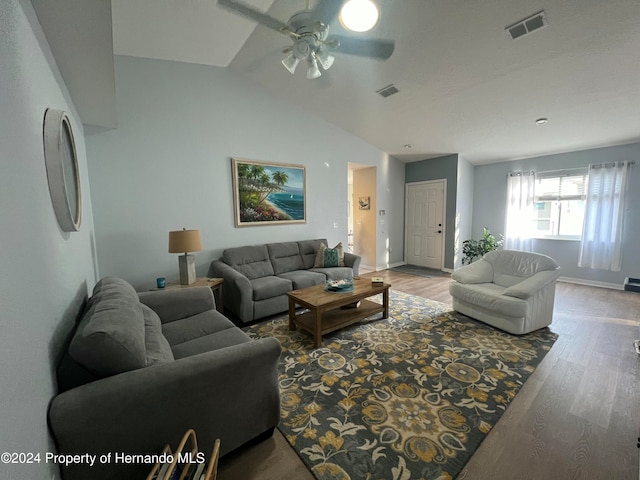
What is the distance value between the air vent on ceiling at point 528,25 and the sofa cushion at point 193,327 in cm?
351

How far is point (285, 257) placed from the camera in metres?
4.16

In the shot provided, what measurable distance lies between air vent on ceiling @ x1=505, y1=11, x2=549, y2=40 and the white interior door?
3.38m

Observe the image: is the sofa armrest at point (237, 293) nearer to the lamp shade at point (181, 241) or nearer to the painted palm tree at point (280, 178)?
the lamp shade at point (181, 241)

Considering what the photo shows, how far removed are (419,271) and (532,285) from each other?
3.00 m

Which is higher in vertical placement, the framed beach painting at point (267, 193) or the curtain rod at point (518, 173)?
the curtain rod at point (518, 173)

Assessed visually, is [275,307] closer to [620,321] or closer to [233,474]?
[233,474]

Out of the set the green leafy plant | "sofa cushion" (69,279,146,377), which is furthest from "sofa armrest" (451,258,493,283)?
"sofa cushion" (69,279,146,377)

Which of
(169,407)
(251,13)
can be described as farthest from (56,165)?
(251,13)

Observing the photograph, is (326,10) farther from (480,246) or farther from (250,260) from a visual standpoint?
(480,246)

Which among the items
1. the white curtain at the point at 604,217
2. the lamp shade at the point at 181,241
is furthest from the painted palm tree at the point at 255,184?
the white curtain at the point at 604,217

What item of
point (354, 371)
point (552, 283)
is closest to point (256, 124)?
point (354, 371)

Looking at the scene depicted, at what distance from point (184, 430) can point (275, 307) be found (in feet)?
6.83

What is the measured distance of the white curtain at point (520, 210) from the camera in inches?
203

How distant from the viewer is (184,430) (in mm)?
1256
